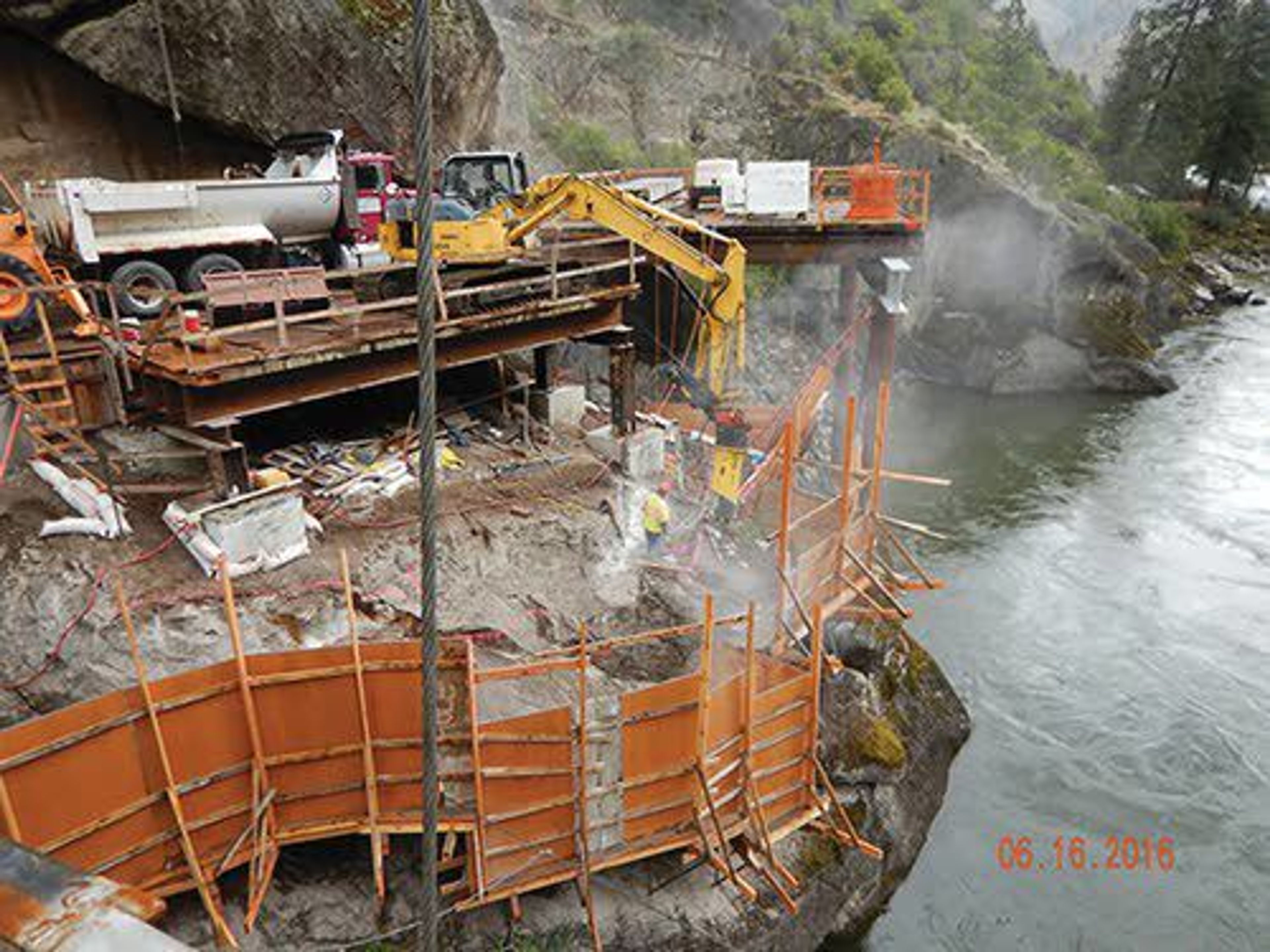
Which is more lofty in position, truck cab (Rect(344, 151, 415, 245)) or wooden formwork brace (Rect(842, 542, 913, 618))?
truck cab (Rect(344, 151, 415, 245))

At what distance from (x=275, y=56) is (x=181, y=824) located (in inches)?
656

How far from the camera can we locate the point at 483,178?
1694 cm

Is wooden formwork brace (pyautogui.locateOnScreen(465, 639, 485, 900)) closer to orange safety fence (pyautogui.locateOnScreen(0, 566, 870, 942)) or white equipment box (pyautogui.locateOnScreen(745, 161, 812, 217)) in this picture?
orange safety fence (pyautogui.locateOnScreen(0, 566, 870, 942))

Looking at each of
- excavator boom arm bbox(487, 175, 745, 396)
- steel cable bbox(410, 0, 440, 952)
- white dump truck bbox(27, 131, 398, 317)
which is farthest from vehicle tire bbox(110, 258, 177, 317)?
steel cable bbox(410, 0, 440, 952)

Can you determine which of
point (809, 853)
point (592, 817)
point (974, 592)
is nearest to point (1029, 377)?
point (974, 592)

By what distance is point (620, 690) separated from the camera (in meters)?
10.0

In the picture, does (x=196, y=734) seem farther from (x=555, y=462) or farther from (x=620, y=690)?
(x=555, y=462)

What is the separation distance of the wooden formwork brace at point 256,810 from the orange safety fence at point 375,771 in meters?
0.02

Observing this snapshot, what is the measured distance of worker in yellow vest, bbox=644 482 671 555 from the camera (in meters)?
12.3

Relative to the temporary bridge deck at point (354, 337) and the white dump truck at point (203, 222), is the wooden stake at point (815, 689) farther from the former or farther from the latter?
the white dump truck at point (203, 222)

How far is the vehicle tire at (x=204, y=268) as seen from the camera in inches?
510
